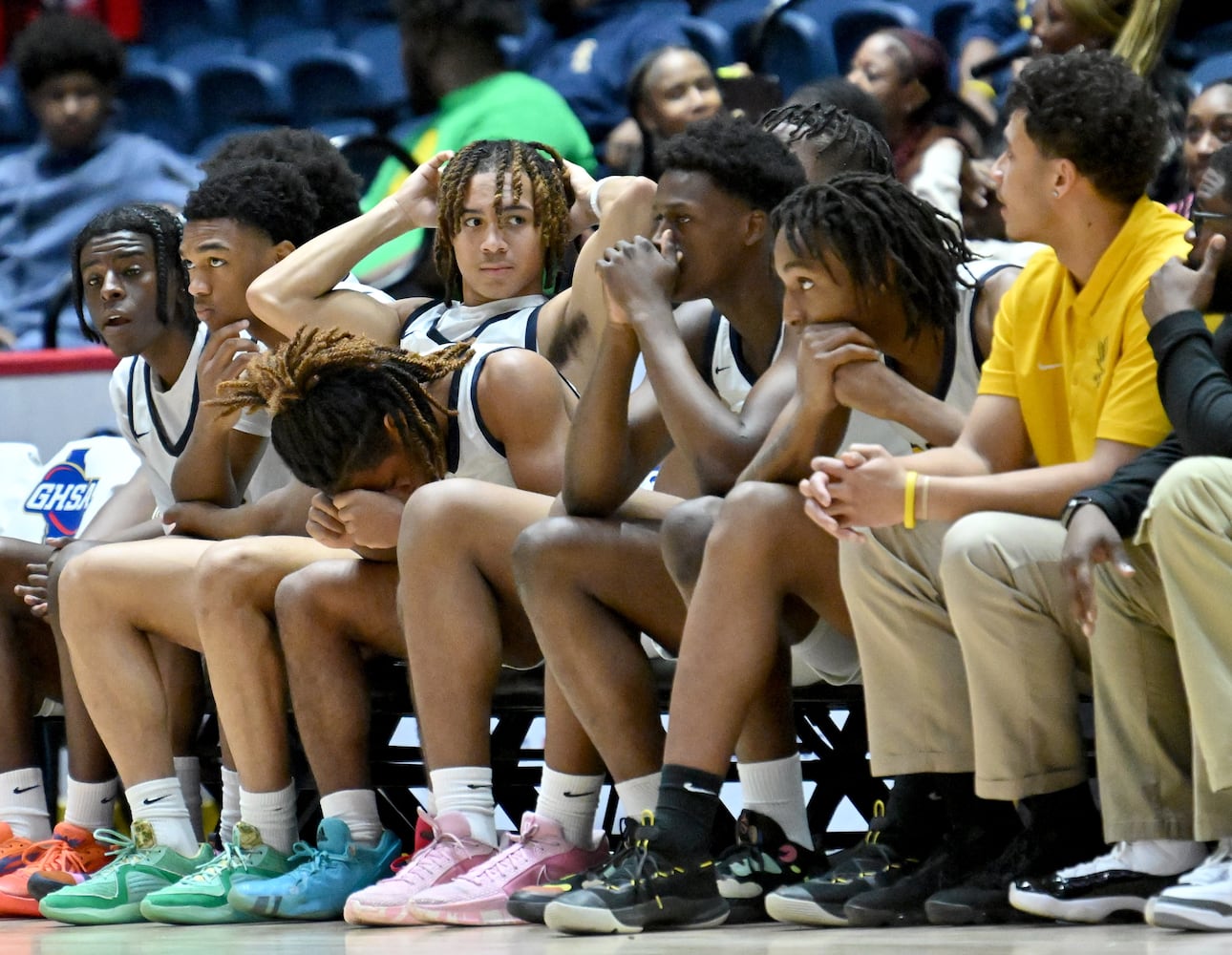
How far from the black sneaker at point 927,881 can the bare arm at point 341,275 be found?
163 cm

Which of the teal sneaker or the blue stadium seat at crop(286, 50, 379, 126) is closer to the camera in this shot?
the teal sneaker

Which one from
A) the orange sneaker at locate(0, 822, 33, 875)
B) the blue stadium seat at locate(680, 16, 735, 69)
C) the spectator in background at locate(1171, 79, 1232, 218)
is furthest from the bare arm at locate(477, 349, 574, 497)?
the blue stadium seat at locate(680, 16, 735, 69)

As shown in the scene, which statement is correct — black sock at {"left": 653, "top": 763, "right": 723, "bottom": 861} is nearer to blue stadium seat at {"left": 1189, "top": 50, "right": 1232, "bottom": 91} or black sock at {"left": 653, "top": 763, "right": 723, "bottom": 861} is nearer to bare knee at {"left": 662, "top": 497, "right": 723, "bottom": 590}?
bare knee at {"left": 662, "top": 497, "right": 723, "bottom": 590}

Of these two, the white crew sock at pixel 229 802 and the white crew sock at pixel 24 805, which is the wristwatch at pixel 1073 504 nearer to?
the white crew sock at pixel 229 802

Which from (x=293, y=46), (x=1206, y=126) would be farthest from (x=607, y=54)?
(x=1206, y=126)

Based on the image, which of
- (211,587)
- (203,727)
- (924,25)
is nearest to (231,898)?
(211,587)

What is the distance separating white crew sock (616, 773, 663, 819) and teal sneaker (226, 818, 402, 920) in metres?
0.56

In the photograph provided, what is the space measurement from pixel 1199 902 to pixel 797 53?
4675 millimetres

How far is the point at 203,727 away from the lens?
417cm

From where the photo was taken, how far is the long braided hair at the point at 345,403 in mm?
3344

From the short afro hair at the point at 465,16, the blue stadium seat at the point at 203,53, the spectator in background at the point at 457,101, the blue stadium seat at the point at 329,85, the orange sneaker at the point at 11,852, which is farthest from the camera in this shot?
the blue stadium seat at the point at 203,53

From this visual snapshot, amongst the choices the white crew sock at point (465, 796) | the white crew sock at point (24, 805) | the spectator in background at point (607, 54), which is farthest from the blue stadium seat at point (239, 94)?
the white crew sock at point (465, 796)

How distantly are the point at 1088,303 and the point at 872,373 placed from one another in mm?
329

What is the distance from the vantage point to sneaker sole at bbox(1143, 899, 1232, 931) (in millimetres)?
2346
